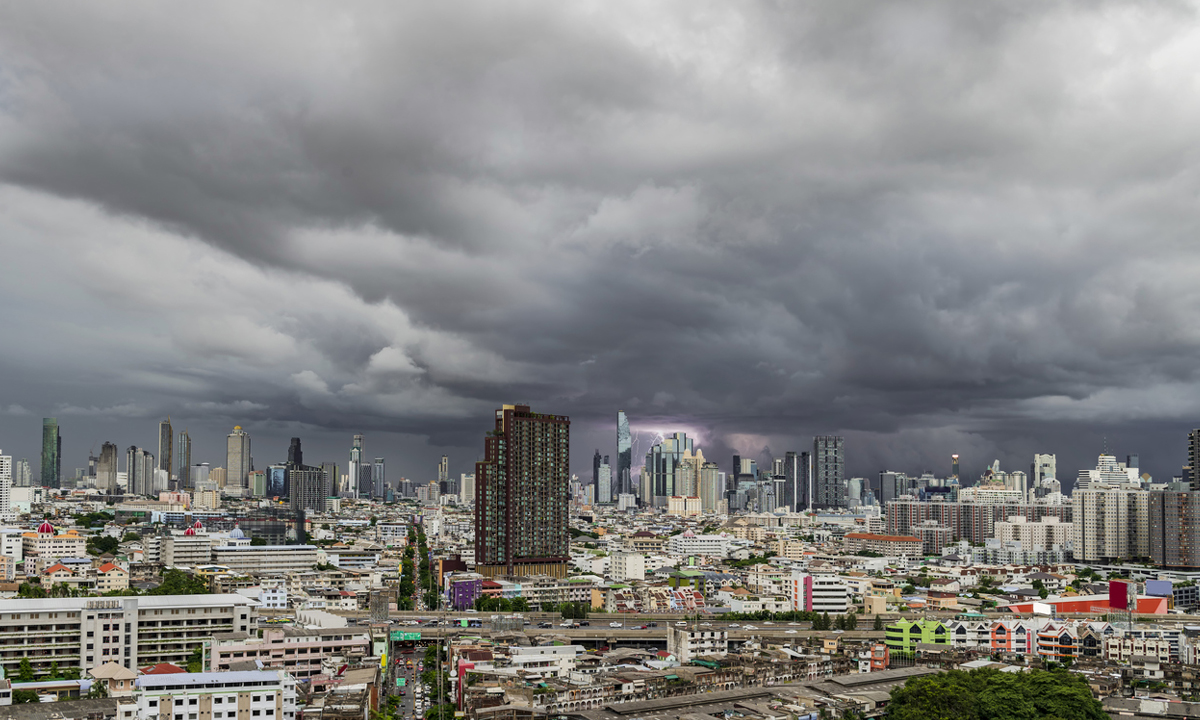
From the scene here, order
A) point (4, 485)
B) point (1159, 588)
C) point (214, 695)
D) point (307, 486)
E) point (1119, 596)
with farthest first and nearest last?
point (307, 486) < point (4, 485) < point (1159, 588) < point (1119, 596) < point (214, 695)

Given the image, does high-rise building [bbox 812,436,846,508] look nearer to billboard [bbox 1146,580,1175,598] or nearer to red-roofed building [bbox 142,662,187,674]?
billboard [bbox 1146,580,1175,598]

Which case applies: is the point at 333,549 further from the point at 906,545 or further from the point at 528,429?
the point at 906,545

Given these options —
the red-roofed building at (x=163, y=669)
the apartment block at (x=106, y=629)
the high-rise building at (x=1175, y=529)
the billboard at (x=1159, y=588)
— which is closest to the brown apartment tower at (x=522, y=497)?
the apartment block at (x=106, y=629)

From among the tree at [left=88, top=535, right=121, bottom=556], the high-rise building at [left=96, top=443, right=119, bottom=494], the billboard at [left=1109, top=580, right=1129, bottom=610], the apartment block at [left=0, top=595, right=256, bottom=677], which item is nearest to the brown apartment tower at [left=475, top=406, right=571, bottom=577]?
the apartment block at [left=0, top=595, right=256, bottom=677]

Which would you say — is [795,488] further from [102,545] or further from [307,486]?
Result: [102,545]

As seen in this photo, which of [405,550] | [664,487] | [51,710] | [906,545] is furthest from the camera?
[664,487]

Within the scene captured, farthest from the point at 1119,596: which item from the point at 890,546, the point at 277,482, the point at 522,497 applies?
the point at 277,482

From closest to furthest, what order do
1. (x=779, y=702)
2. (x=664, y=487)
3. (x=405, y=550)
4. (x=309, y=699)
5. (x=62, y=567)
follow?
(x=309, y=699), (x=779, y=702), (x=62, y=567), (x=405, y=550), (x=664, y=487)

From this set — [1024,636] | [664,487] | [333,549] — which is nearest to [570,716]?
[1024,636]
